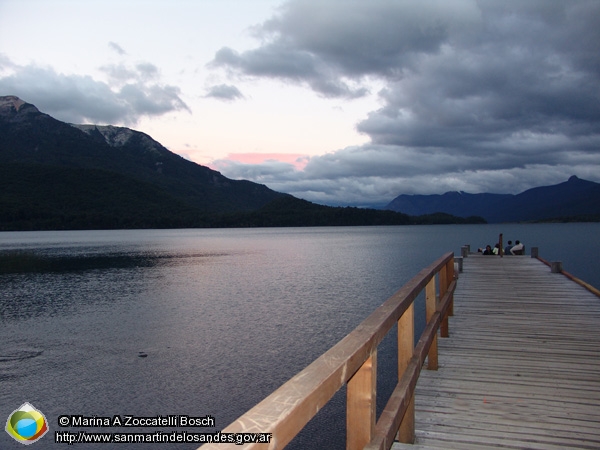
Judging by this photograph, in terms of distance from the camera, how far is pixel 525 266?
22.5 metres

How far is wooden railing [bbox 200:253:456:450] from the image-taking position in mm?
1792

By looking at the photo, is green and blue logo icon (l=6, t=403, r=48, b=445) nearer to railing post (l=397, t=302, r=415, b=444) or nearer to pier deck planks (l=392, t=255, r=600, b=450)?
railing post (l=397, t=302, r=415, b=444)

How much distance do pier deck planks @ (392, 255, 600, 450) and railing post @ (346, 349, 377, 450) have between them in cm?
202

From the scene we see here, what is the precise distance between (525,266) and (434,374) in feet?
58.9

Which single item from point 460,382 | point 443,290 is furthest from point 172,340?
point 460,382

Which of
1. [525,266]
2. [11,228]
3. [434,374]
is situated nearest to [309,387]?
[434,374]

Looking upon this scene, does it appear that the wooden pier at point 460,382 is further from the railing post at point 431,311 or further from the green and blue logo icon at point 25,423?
the green and blue logo icon at point 25,423

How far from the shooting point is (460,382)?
665 cm

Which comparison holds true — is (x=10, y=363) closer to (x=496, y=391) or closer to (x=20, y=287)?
(x=496, y=391)

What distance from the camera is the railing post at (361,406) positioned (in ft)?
9.56

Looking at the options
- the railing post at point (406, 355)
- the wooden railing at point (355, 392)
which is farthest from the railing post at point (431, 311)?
the railing post at point (406, 355)

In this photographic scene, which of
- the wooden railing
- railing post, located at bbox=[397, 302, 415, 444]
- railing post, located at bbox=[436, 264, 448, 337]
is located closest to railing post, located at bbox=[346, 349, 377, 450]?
the wooden railing

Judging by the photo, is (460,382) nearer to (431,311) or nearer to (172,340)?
(431,311)

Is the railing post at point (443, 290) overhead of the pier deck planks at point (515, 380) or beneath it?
overhead
